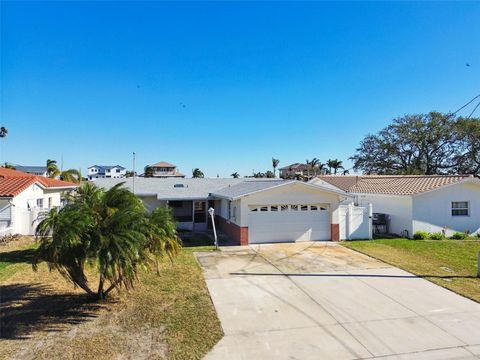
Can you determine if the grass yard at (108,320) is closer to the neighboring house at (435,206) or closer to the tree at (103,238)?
the tree at (103,238)

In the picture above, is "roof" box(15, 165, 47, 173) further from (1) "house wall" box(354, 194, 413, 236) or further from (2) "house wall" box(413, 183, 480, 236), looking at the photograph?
(2) "house wall" box(413, 183, 480, 236)

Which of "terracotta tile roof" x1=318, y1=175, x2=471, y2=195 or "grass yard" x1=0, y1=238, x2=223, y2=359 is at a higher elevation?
"terracotta tile roof" x1=318, y1=175, x2=471, y2=195

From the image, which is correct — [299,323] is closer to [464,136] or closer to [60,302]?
[60,302]

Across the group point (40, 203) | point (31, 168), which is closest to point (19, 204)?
point (40, 203)

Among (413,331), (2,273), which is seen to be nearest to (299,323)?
(413,331)

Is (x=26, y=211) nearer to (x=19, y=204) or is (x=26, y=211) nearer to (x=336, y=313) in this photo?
(x=19, y=204)

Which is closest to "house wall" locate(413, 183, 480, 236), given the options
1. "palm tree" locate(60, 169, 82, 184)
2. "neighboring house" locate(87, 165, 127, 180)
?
"palm tree" locate(60, 169, 82, 184)

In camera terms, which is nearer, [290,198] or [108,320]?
[108,320]
